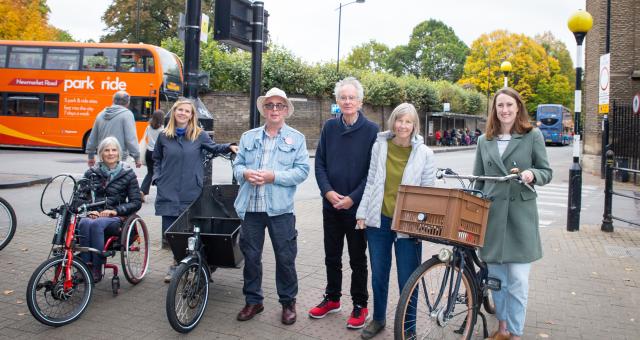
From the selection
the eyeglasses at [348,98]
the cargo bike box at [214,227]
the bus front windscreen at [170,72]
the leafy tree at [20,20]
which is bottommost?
the cargo bike box at [214,227]

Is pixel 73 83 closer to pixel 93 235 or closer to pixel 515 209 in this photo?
pixel 93 235

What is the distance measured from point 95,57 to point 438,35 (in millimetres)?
61899

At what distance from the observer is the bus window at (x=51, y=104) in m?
21.8

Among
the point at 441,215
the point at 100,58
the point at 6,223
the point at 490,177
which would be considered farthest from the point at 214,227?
the point at 100,58

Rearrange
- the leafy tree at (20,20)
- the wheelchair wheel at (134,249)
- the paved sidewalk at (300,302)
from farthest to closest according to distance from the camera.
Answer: the leafy tree at (20,20), the wheelchair wheel at (134,249), the paved sidewalk at (300,302)

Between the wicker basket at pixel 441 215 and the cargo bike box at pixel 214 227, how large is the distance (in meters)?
1.56

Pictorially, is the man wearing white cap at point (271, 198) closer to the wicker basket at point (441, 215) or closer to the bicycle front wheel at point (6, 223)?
the wicker basket at point (441, 215)

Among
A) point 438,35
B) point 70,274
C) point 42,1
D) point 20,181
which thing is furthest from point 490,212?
point 438,35

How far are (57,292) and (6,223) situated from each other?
272cm

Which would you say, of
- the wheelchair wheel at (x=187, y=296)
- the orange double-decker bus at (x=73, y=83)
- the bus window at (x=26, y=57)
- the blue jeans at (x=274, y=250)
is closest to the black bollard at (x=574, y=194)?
the blue jeans at (x=274, y=250)

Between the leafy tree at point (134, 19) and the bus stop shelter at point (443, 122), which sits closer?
the leafy tree at point (134, 19)

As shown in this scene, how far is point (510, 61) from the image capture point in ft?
215

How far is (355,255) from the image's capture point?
4.46 m

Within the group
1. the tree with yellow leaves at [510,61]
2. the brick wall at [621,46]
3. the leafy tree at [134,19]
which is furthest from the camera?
the tree with yellow leaves at [510,61]
